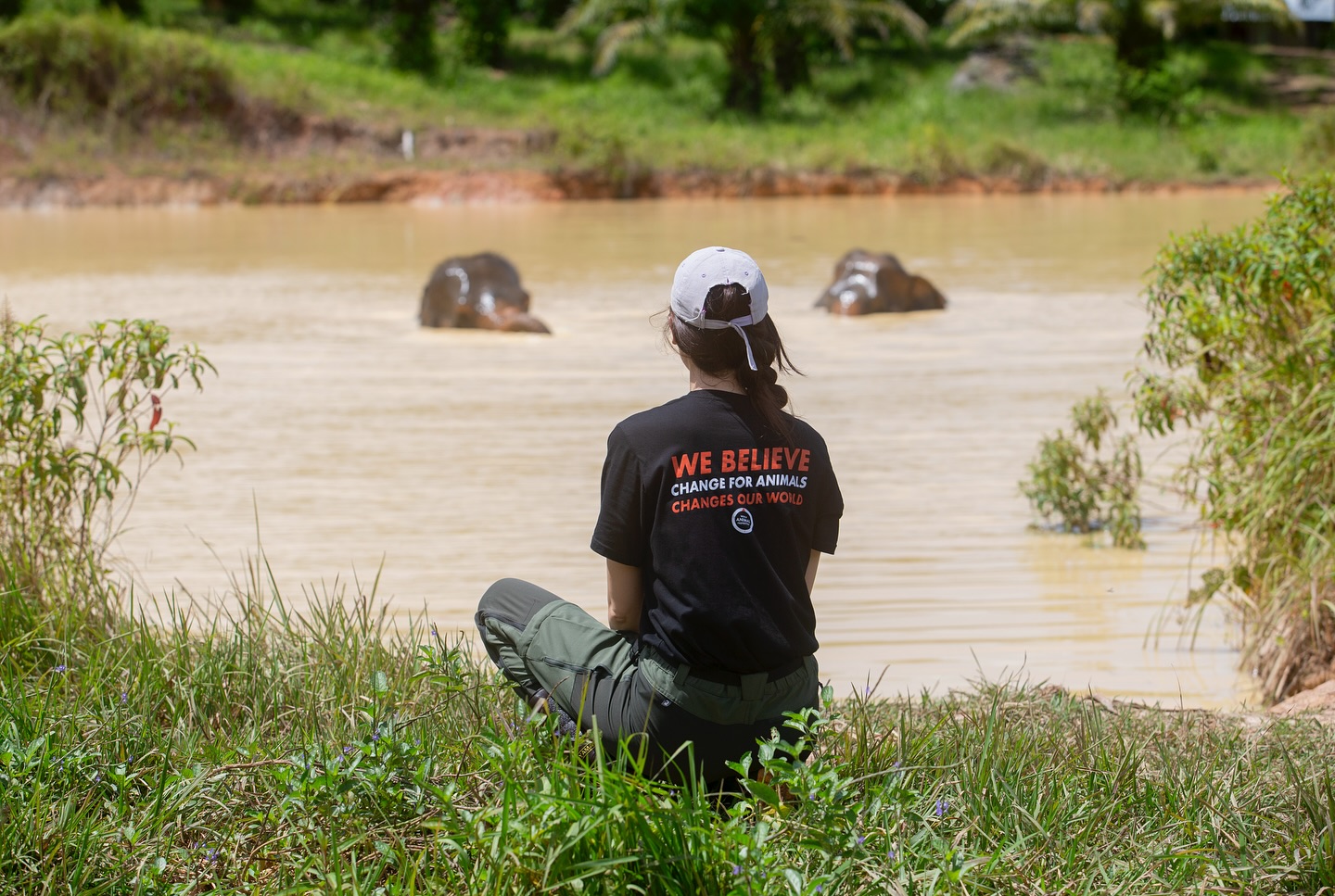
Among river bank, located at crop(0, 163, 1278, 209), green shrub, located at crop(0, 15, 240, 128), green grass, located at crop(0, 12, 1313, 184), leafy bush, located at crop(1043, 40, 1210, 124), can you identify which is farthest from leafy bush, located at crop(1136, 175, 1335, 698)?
leafy bush, located at crop(1043, 40, 1210, 124)

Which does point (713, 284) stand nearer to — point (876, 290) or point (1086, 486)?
point (1086, 486)

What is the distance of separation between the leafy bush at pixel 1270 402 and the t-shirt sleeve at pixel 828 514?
2.45m

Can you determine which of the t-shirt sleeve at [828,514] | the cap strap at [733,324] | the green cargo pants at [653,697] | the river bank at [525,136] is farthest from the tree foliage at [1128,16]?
the green cargo pants at [653,697]

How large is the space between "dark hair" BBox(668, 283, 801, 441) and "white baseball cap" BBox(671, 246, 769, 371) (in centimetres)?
1

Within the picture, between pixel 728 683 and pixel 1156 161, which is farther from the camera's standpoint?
pixel 1156 161

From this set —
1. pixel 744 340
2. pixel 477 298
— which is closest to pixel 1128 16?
pixel 477 298

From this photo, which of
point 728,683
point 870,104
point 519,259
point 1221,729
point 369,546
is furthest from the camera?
point 870,104

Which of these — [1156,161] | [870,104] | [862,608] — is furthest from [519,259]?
[870,104]

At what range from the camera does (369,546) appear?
725cm

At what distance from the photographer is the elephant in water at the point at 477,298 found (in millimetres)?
14086

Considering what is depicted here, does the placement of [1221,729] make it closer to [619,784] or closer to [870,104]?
[619,784]

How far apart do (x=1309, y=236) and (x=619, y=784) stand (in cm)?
416

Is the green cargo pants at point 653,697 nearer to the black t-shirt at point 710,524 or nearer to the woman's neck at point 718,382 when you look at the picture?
the black t-shirt at point 710,524

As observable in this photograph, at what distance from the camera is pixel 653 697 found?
3.24m
